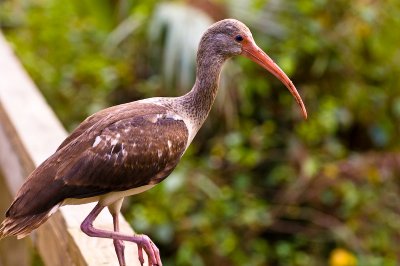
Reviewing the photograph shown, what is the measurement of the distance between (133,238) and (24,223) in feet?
1.14

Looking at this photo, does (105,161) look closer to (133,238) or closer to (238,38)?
(133,238)

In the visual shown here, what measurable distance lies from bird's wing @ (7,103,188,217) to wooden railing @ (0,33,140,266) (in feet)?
0.76

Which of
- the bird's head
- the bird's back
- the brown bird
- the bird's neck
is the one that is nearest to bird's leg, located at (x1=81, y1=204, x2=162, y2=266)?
the brown bird

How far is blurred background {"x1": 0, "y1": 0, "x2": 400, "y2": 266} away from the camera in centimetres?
578

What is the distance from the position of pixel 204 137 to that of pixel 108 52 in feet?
3.75

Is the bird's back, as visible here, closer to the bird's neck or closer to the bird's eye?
the bird's neck

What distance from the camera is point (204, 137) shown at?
634cm

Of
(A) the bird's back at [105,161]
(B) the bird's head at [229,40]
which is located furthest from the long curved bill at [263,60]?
(A) the bird's back at [105,161]

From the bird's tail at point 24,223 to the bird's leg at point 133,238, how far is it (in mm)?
153

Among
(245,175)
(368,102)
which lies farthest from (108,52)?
(368,102)

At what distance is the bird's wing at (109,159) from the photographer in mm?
2654

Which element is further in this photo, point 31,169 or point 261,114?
point 261,114

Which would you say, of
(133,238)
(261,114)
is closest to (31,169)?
(133,238)

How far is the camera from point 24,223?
264cm
